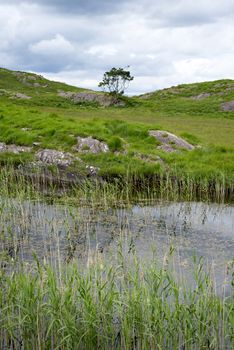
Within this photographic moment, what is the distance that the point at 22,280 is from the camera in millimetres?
10172

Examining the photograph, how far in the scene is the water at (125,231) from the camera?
15625 millimetres

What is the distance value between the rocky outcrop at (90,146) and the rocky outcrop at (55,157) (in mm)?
1335

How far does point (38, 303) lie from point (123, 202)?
13816 mm

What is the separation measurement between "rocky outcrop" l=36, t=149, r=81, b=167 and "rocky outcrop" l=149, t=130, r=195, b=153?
269 inches

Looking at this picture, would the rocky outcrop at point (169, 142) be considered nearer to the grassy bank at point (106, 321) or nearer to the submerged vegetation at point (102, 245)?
→ the submerged vegetation at point (102, 245)

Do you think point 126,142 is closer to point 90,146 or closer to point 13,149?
point 90,146

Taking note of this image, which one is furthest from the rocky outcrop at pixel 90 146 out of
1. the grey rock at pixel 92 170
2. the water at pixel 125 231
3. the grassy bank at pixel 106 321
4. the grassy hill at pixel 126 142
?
the grassy bank at pixel 106 321

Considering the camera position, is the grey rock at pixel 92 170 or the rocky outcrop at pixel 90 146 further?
the rocky outcrop at pixel 90 146

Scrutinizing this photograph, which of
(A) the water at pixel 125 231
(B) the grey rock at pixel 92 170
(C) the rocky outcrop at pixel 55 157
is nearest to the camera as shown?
(A) the water at pixel 125 231

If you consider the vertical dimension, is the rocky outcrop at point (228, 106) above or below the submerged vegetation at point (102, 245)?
above

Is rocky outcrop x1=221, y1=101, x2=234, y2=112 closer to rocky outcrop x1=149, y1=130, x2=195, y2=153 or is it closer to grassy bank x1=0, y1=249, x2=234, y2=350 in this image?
rocky outcrop x1=149, y1=130, x2=195, y2=153

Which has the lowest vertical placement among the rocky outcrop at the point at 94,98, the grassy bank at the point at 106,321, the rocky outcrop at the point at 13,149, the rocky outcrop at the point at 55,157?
the grassy bank at the point at 106,321

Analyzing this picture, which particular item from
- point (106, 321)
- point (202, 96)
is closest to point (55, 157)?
point (106, 321)

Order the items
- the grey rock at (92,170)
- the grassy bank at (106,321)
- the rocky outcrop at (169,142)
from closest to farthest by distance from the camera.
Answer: the grassy bank at (106,321) → the grey rock at (92,170) → the rocky outcrop at (169,142)
